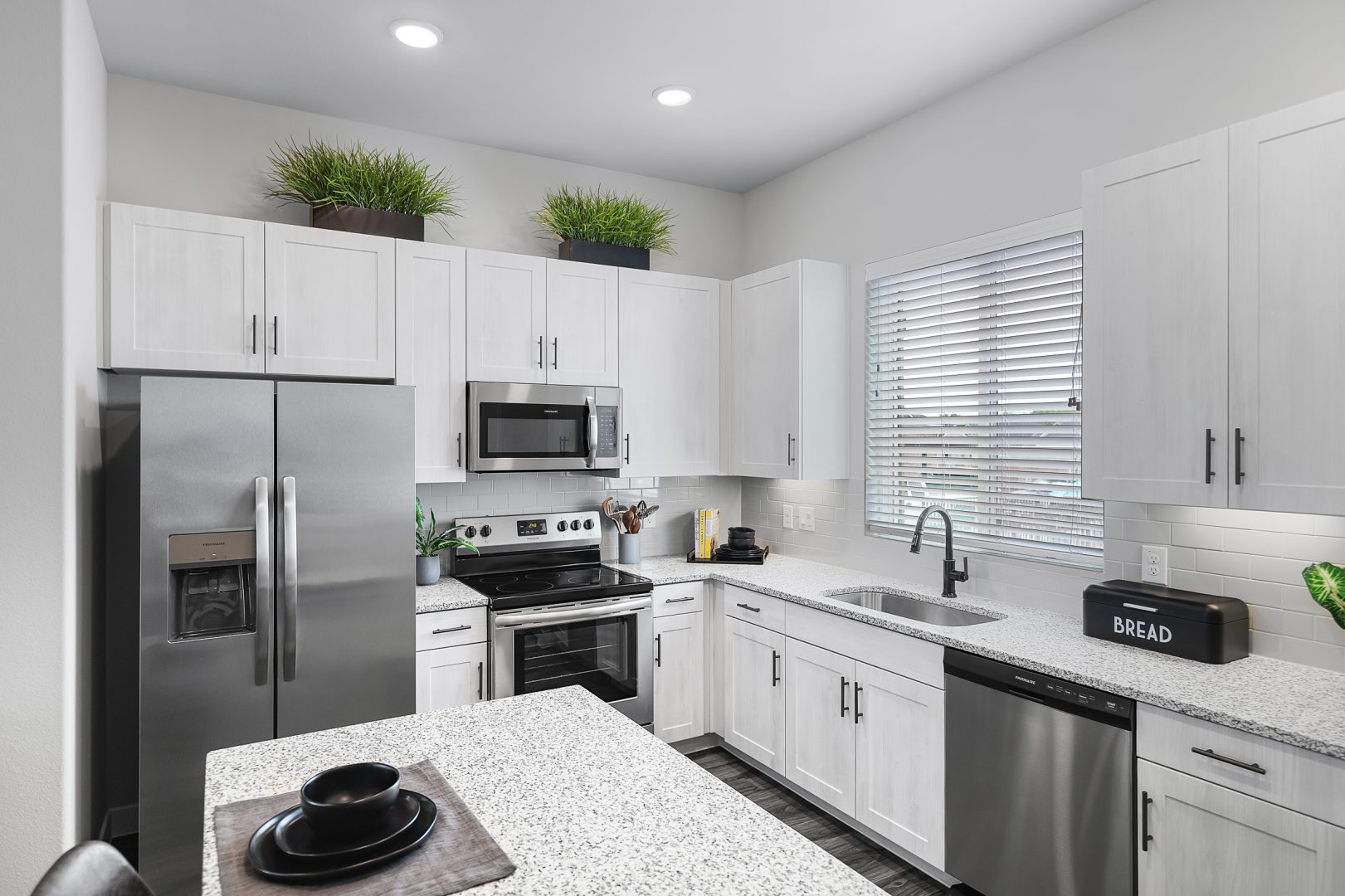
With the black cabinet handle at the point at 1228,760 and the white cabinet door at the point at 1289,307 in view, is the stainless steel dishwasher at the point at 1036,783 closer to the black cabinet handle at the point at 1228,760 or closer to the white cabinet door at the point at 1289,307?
the black cabinet handle at the point at 1228,760

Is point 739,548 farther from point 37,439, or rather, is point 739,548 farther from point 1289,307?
point 37,439

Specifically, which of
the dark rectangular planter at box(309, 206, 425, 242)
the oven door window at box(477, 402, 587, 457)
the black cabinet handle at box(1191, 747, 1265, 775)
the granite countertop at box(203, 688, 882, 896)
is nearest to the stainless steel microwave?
the oven door window at box(477, 402, 587, 457)

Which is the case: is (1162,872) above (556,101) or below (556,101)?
below

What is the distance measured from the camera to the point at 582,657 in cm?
321

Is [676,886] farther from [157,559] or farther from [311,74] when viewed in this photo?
[311,74]

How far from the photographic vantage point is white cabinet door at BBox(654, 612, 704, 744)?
3.43 m

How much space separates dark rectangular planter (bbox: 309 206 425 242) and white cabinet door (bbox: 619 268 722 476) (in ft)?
3.26

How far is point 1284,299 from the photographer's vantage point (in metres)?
1.84

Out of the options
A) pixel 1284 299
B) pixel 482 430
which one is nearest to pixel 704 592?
pixel 482 430

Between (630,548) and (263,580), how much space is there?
1790mm

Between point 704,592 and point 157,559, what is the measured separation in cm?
218

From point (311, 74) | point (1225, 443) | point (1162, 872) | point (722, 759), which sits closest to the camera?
point (1162, 872)

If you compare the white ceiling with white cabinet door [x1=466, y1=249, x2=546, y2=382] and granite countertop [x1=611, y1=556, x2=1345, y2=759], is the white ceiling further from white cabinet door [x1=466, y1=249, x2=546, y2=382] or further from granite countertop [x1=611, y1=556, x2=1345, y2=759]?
granite countertop [x1=611, y1=556, x2=1345, y2=759]

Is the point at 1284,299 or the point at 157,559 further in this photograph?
the point at 157,559
